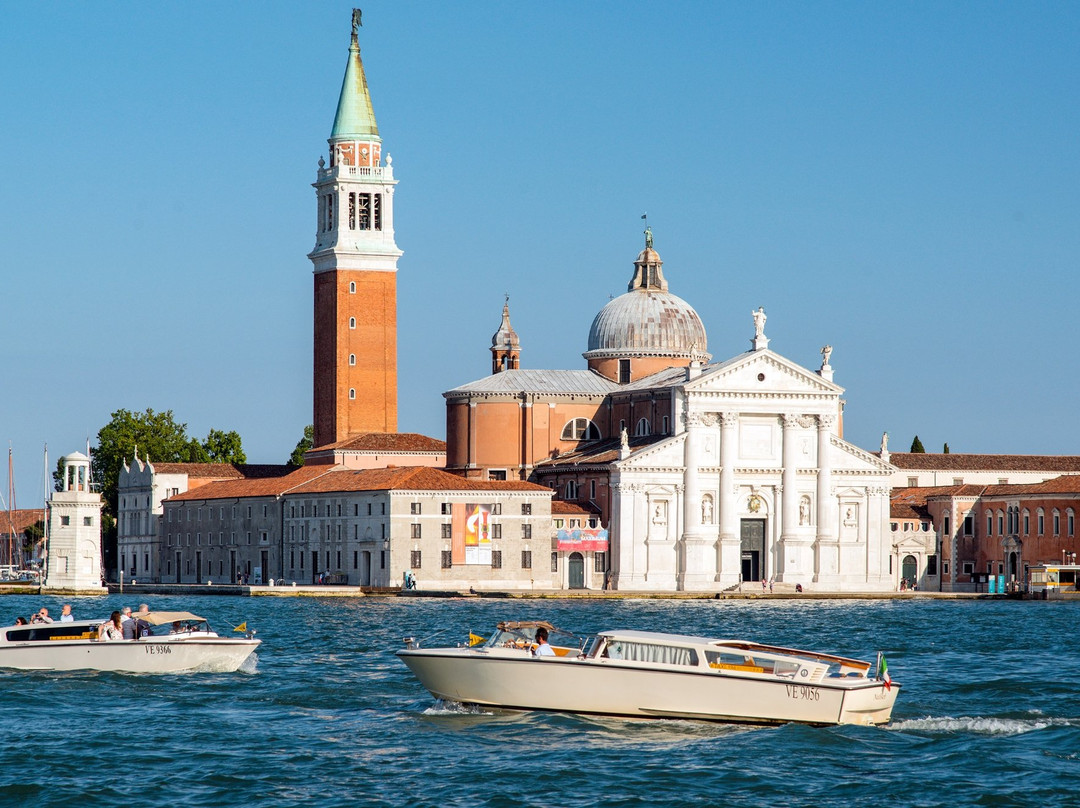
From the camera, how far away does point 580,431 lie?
85000 millimetres

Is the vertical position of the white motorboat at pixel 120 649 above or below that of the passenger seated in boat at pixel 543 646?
below

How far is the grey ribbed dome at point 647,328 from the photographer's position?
292 feet

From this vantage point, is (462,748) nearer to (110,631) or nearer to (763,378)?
(110,631)

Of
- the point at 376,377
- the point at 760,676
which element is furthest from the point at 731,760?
the point at 376,377

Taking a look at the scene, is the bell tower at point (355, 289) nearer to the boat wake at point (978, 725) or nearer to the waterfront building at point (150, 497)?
the waterfront building at point (150, 497)

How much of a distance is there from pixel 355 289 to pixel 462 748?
209ft

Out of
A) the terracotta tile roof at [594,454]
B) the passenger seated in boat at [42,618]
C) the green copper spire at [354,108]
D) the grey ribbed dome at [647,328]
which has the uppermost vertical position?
the green copper spire at [354,108]

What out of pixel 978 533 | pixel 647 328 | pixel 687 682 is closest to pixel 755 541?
pixel 978 533

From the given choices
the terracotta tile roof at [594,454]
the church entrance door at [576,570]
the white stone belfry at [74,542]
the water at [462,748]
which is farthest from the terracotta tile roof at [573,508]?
the water at [462,748]

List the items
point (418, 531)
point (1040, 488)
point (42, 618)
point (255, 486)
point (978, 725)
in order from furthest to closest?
point (255, 486) → point (1040, 488) → point (418, 531) → point (42, 618) → point (978, 725)

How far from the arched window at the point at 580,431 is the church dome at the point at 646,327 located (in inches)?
208

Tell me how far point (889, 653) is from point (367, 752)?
18239 millimetres

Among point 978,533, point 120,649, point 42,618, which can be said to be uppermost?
point 978,533

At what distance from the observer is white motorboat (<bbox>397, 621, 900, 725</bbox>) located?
25656 mm
